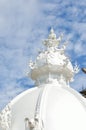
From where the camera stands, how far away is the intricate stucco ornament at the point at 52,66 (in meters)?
29.3

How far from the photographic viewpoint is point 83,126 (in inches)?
1013

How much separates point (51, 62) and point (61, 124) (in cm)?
507

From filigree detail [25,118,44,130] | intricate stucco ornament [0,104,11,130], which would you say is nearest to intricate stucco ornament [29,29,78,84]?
intricate stucco ornament [0,104,11,130]

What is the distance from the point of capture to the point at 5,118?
86.2ft

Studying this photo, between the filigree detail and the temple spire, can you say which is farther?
the temple spire

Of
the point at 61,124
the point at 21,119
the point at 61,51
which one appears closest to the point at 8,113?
the point at 21,119

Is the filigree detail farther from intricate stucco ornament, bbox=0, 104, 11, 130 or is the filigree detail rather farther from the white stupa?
intricate stucco ornament, bbox=0, 104, 11, 130

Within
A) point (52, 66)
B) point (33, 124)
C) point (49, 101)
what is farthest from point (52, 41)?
point (33, 124)

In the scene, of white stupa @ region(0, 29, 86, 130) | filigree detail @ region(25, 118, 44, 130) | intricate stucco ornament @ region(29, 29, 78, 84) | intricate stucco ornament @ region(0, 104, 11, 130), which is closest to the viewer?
filigree detail @ region(25, 118, 44, 130)

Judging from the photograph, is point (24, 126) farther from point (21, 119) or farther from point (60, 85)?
point (60, 85)

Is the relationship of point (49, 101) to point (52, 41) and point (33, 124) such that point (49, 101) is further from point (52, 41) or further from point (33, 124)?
point (52, 41)

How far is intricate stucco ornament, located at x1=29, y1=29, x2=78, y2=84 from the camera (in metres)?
29.3

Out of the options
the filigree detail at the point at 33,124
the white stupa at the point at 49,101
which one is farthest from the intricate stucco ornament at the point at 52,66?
the filigree detail at the point at 33,124

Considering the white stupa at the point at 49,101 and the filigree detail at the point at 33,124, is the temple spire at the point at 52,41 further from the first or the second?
the filigree detail at the point at 33,124
